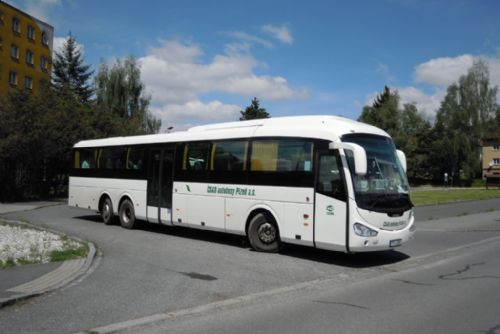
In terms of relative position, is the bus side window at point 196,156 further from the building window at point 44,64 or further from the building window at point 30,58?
the building window at point 44,64

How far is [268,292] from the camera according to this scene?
7.76 meters

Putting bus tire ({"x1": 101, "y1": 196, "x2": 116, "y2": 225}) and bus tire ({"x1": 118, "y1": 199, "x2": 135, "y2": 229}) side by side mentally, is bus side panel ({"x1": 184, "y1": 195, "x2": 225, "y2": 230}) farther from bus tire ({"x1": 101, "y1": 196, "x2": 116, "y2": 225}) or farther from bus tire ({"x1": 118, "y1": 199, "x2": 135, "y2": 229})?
bus tire ({"x1": 101, "y1": 196, "x2": 116, "y2": 225})

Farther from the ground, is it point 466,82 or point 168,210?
point 466,82

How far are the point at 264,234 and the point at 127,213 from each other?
6.25 metres

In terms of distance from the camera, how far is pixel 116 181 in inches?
664

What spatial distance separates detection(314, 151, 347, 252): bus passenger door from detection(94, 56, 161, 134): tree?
43.8m

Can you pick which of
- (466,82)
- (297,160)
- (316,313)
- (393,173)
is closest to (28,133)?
(297,160)

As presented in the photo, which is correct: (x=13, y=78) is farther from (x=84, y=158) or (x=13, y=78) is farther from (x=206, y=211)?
(x=206, y=211)

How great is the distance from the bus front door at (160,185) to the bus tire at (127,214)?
988 mm

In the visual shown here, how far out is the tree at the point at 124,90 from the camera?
174 feet

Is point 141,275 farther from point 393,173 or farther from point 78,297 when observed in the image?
point 393,173

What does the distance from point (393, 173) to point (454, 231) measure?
27.1 feet

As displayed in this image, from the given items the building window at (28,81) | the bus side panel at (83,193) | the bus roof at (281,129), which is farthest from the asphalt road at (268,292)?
the building window at (28,81)

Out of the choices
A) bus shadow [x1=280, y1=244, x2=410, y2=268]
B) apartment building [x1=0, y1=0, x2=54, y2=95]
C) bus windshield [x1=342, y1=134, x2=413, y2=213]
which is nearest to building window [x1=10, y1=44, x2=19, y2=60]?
apartment building [x1=0, y1=0, x2=54, y2=95]
